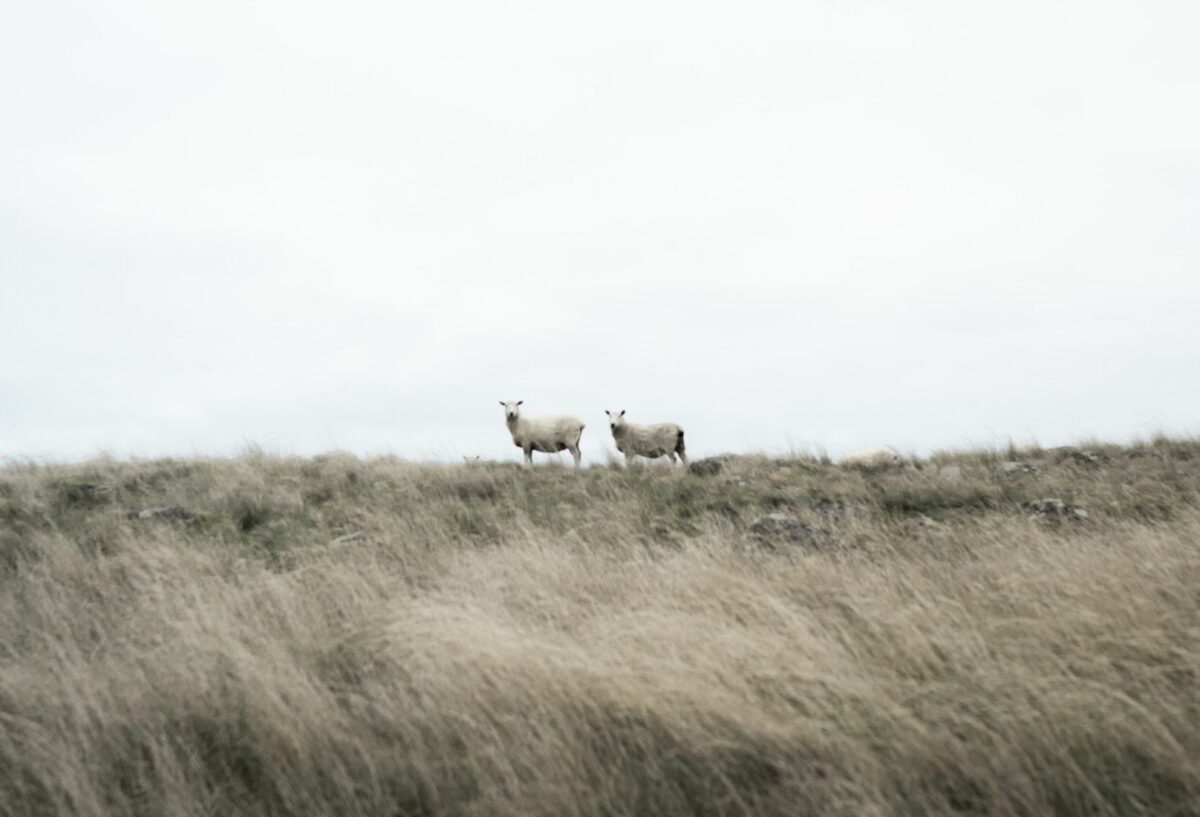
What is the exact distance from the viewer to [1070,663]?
12.0ft

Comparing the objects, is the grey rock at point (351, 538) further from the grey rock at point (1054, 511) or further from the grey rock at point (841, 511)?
the grey rock at point (1054, 511)

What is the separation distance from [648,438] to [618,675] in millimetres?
15552

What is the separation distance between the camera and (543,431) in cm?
1972

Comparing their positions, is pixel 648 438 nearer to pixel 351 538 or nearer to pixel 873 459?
pixel 873 459

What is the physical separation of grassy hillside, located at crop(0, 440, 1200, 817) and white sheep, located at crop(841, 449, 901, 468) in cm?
681

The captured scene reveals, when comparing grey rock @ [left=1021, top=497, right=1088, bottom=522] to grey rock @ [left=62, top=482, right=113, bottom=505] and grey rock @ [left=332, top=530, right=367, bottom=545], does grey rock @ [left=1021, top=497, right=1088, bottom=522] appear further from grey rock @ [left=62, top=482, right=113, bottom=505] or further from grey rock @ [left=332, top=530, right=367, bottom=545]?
grey rock @ [left=62, top=482, right=113, bottom=505]

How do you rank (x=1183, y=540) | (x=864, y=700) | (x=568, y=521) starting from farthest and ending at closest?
(x=568, y=521) → (x=1183, y=540) → (x=864, y=700)

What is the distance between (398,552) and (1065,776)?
208 inches

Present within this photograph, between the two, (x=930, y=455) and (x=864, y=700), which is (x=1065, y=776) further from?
(x=930, y=455)

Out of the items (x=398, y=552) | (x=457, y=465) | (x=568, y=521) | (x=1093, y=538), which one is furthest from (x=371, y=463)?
(x=1093, y=538)

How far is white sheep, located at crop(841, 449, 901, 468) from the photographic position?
14016 mm

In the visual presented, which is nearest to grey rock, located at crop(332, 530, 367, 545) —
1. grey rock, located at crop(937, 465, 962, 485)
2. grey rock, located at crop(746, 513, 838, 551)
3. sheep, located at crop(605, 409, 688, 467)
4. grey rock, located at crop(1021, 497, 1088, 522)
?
grey rock, located at crop(746, 513, 838, 551)

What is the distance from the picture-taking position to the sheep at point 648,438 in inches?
750

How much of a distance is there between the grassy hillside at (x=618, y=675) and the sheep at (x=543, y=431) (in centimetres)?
1252
